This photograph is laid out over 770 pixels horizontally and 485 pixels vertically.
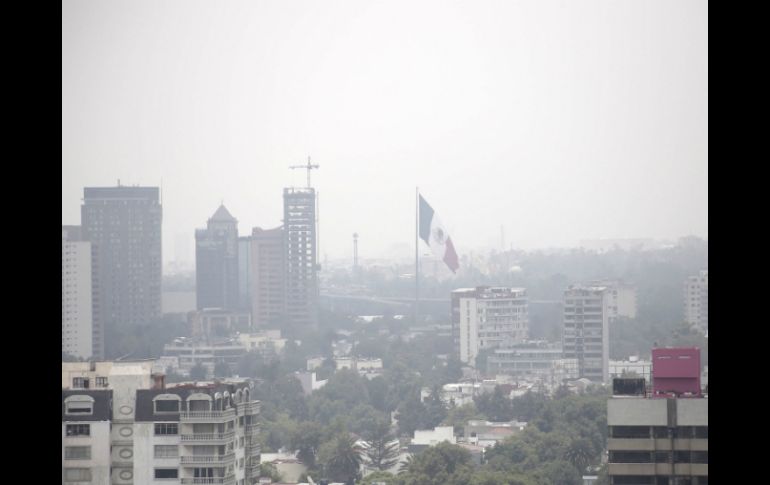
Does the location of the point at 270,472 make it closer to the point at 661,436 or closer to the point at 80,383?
the point at 80,383

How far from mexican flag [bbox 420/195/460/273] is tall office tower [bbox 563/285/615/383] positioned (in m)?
12.4

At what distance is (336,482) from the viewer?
45.6ft

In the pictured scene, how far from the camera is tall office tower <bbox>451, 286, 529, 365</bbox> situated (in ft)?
93.0

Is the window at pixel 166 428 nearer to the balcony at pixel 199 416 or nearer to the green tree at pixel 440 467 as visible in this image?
the balcony at pixel 199 416

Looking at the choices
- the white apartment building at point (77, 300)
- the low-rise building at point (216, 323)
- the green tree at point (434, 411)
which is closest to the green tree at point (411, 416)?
the green tree at point (434, 411)

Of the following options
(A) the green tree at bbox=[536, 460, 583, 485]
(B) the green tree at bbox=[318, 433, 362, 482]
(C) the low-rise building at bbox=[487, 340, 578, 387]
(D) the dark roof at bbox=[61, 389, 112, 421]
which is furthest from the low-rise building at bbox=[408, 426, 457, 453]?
(D) the dark roof at bbox=[61, 389, 112, 421]

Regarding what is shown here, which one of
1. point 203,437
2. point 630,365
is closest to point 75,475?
point 203,437

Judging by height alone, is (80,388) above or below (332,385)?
above

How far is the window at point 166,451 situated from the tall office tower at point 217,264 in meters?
27.4

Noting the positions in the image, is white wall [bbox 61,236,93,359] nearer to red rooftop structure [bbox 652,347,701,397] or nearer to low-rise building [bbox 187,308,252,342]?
low-rise building [bbox 187,308,252,342]

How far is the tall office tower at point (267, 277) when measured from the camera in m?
33.6
